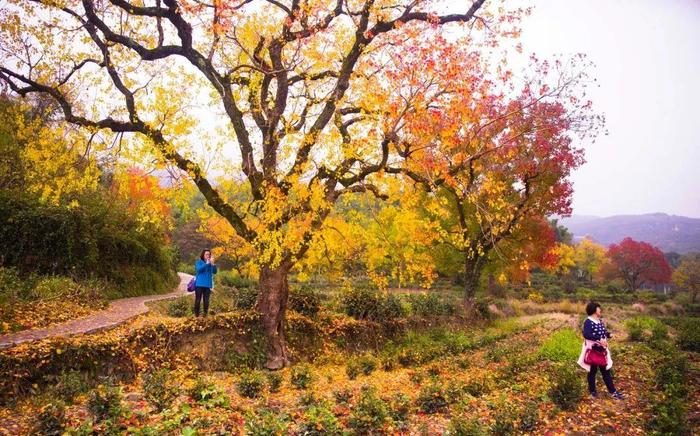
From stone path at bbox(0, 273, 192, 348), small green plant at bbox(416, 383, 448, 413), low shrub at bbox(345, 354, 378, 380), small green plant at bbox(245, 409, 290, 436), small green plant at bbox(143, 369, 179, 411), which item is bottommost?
low shrub at bbox(345, 354, 378, 380)

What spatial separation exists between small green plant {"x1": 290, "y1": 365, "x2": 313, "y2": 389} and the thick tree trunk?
2170 mm

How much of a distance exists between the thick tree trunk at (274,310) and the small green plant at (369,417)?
5.41m

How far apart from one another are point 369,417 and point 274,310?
5.91 m

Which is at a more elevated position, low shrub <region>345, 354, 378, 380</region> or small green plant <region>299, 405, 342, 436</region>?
small green plant <region>299, 405, 342, 436</region>

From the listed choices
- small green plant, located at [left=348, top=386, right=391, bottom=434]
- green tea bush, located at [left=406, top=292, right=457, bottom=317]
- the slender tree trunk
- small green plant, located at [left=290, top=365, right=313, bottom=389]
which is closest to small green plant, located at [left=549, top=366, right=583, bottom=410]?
small green plant, located at [left=348, top=386, right=391, bottom=434]

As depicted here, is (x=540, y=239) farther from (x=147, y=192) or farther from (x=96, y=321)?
(x=147, y=192)

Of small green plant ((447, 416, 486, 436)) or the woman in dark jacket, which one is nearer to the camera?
Answer: small green plant ((447, 416, 486, 436))

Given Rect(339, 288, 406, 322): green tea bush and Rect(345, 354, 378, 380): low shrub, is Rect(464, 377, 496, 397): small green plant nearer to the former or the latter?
Rect(345, 354, 378, 380): low shrub

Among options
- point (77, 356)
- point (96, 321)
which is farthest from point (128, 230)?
point (77, 356)

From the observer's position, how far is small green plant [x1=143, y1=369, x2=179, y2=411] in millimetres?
6032

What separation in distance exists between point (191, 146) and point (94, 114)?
2675 millimetres

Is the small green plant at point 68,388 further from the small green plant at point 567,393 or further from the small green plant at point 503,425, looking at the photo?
the small green plant at point 567,393

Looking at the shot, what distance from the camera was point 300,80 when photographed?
1149 centimetres

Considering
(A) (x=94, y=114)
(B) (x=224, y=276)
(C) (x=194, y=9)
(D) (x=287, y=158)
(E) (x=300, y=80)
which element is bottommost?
(B) (x=224, y=276)
